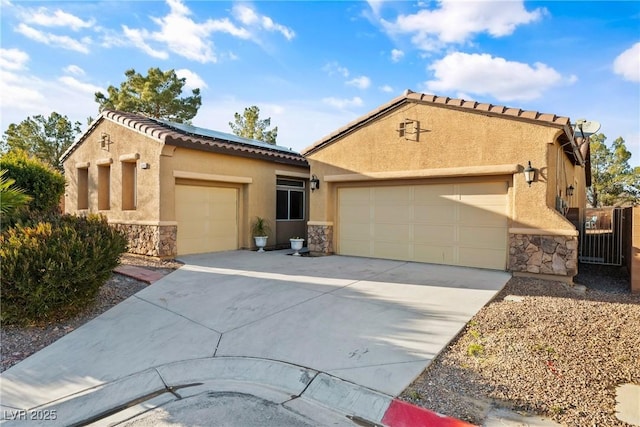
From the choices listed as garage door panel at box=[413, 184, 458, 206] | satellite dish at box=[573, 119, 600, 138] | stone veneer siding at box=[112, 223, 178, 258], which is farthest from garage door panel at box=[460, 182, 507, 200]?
stone veneer siding at box=[112, 223, 178, 258]

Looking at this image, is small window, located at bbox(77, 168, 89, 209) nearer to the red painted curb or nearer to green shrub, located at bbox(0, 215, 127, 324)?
green shrub, located at bbox(0, 215, 127, 324)

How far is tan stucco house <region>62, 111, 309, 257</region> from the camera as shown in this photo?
11.0 m

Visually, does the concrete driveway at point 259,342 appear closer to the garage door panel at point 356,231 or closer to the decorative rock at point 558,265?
the decorative rock at point 558,265

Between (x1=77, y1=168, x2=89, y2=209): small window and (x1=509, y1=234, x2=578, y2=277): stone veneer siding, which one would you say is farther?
(x1=77, y1=168, x2=89, y2=209): small window

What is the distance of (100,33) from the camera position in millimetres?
10094

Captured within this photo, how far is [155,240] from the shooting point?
10.8m

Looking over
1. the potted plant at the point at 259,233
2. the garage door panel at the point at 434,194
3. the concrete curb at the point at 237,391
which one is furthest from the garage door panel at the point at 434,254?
the concrete curb at the point at 237,391

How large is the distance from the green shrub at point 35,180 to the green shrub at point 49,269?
5648 mm

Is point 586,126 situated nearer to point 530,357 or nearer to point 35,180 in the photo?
point 530,357

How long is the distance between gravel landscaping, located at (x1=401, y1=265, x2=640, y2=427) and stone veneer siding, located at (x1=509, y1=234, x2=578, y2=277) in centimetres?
173

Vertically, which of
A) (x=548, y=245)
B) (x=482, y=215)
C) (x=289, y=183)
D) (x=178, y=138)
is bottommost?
(x=548, y=245)

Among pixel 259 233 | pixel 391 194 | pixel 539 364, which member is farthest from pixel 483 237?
pixel 259 233

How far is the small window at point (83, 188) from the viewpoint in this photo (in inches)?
567

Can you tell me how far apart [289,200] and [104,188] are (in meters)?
7.23
